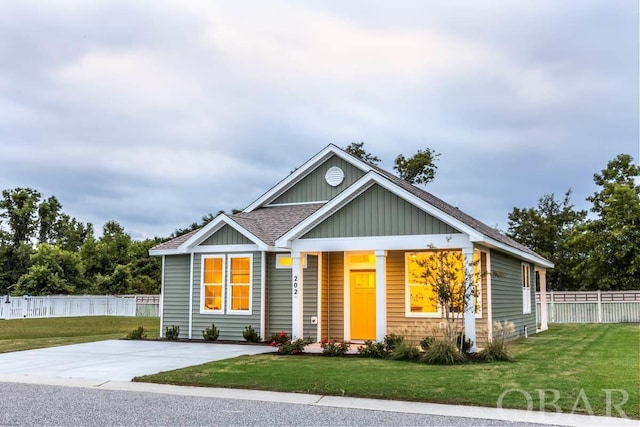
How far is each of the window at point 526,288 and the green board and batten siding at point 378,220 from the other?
805 cm

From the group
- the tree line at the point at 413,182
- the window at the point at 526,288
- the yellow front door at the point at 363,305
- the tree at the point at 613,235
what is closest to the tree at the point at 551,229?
the tree line at the point at 413,182

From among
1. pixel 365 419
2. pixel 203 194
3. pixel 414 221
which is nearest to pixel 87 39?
pixel 414 221

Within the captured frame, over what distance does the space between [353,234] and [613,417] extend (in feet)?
27.7

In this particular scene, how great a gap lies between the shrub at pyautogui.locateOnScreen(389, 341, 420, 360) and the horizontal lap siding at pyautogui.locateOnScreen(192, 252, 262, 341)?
5444mm

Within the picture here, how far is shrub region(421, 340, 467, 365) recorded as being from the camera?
12023 millimetres

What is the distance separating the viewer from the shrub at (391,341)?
1361 centimetres

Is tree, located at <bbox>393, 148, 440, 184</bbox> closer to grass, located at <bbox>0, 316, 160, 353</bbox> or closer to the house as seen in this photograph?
the house

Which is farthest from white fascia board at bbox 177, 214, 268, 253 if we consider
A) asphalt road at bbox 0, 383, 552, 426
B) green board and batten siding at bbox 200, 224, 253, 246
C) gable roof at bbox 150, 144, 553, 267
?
asphalt road at bbox 0, 383, 552, 426

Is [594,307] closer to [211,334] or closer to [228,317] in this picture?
[228,317]

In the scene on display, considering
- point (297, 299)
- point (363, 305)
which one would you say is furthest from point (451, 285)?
point (297, 299)

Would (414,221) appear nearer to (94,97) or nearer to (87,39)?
(87,39)

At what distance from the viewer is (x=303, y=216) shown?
62.2ft

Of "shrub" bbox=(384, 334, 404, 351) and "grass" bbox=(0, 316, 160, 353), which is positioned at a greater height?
"shrub" bbox=(384, 334, 404, 351)

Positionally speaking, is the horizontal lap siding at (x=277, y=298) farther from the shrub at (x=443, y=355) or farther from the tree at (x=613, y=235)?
the tree at (x=613, y=235)
